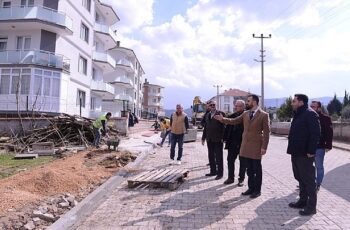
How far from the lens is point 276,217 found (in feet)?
19.9

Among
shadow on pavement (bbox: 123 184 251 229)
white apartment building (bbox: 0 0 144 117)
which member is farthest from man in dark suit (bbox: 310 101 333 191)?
white apartment building (bbox: 0 0 144 117)

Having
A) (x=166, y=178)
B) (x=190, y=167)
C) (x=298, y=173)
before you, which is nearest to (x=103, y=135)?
(x=190, y=167)

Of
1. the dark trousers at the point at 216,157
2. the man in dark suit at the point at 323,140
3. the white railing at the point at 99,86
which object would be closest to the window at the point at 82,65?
the white railing at the point at 99,86

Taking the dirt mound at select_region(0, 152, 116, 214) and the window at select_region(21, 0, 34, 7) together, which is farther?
→ the window at select_region(21, 0, 34, 7)

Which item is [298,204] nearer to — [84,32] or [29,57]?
[29,57]

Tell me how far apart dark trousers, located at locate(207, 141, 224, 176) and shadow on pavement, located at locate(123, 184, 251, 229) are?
55.7 inches

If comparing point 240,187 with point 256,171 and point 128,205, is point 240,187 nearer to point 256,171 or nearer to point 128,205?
point 256,171

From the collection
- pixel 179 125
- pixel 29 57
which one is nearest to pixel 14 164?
pixel 179 125

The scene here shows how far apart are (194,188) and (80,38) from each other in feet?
91.0

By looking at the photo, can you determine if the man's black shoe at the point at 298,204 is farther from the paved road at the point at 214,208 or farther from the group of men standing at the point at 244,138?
the group of men standing at the point at 244,138

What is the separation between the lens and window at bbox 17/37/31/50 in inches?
1099

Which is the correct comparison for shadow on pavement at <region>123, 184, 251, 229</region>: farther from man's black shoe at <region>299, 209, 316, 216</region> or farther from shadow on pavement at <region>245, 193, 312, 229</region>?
man's black shoe at <region>299, 209, 316, 216</region>

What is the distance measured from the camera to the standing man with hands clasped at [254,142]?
734 cm

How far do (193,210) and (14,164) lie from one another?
8.05 metres
